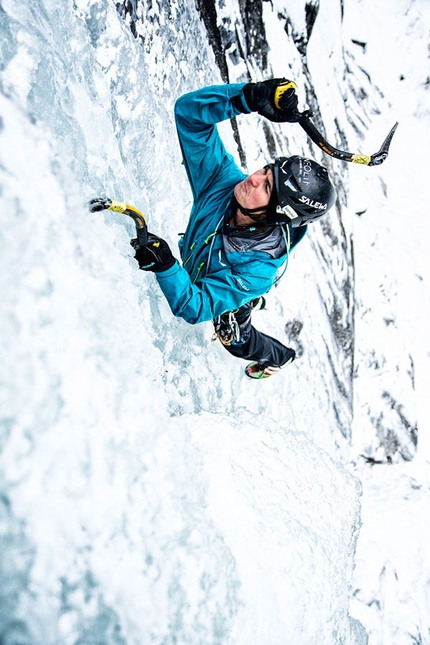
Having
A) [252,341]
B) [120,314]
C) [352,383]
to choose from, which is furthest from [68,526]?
[352,383]

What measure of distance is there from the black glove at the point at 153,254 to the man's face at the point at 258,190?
0.71 metres

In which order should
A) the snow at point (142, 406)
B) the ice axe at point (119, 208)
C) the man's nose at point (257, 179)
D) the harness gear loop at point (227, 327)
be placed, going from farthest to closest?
the harness gear loop at point (227, 327) < the man's nose at point (257, 179) < the ice axe at point (119, 208) < the snow at point (142, 406)

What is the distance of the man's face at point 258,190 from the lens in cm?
230

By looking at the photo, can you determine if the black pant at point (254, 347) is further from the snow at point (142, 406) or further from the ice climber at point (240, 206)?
the ice climber at point (240, 206)

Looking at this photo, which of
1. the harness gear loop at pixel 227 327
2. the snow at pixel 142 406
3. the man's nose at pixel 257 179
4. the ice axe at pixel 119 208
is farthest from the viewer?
the harness gear loop at pixel 227 327

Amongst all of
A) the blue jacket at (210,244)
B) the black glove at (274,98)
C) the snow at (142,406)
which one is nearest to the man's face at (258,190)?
the blue jacket at (210,244)

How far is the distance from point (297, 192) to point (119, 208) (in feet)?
3.33

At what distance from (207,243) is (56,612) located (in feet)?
6.31

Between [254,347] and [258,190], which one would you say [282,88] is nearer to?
[258,190]

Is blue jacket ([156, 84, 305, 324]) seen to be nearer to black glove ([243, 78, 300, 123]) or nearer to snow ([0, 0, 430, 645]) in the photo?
black glove ([243, 78, 300, 123])

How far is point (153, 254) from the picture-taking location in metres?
1.83

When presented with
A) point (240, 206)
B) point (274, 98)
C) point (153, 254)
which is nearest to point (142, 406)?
point (153, 254)

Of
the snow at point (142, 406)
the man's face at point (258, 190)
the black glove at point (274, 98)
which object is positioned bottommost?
the snow at point (142, 406)

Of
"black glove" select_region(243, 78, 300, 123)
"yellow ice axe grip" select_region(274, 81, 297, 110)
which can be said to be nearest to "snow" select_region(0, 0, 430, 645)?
"black glove" select_region(243, 78, 300, 123)
